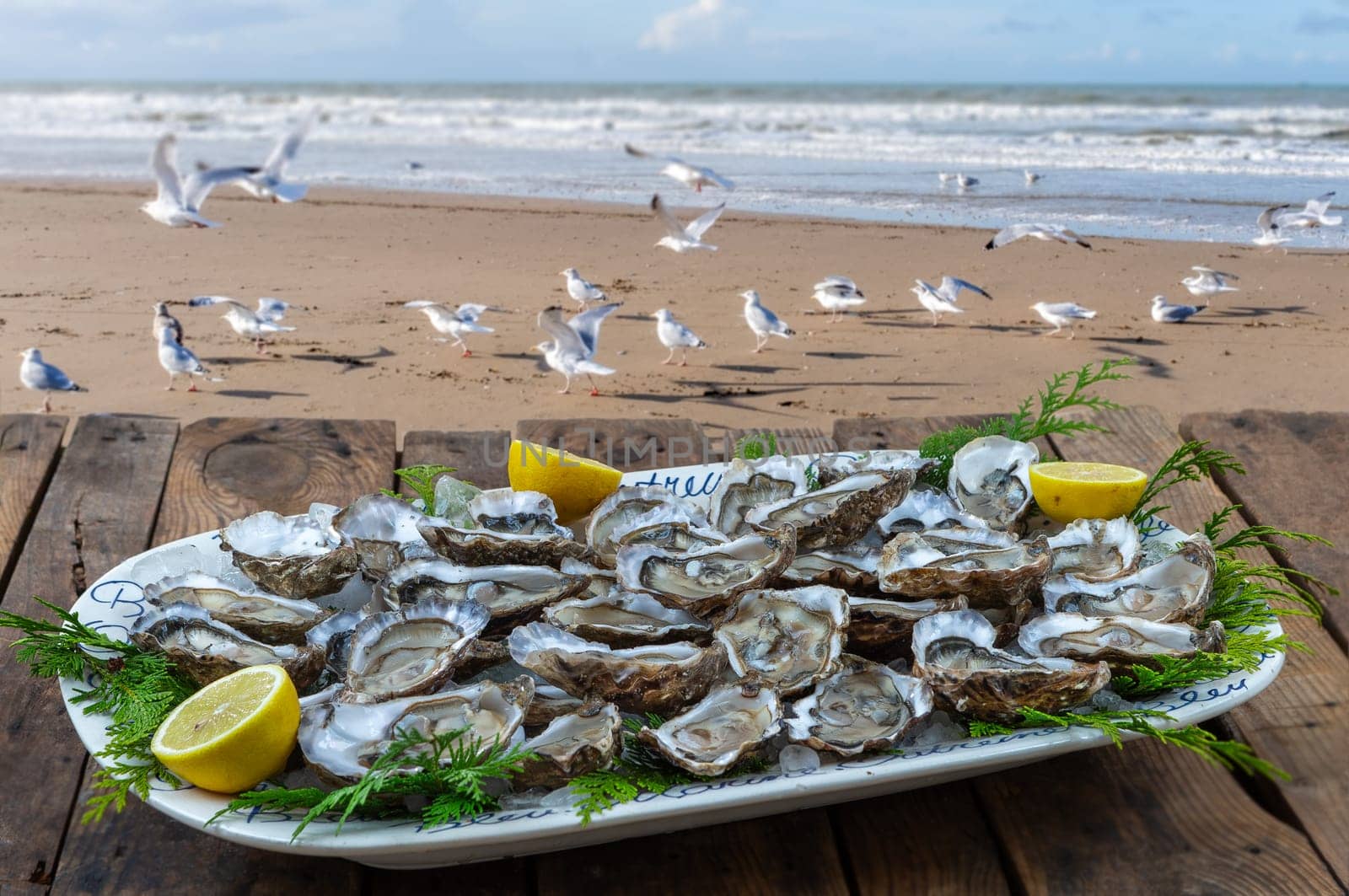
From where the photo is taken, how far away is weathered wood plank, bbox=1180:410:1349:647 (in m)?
1.53

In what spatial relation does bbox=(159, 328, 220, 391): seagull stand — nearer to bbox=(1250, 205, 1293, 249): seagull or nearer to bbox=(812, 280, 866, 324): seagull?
bbox=(812, 280, 866, 324): seagull

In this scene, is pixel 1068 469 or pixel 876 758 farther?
pixel 1068 469

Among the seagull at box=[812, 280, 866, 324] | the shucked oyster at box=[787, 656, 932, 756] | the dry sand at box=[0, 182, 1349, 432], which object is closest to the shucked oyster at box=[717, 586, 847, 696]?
the shucked oyster at box=[787, 656, 932, 756]

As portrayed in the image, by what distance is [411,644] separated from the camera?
3.53ft

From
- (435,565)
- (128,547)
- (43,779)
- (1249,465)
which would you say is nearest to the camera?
(43,779)

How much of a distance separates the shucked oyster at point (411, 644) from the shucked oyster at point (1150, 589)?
0.59 metres

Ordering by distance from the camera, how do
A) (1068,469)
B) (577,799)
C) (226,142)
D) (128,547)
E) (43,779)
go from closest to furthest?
(577,799) → (43,779) → (1068,469) → (128,547) → (226,142)

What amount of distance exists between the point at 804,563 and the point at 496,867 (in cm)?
46

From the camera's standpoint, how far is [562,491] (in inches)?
56.5

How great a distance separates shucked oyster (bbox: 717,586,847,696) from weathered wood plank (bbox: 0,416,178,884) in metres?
0.62

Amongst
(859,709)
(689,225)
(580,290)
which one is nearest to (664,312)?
(580,290)

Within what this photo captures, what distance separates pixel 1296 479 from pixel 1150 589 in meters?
0.74

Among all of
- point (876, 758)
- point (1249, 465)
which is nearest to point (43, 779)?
point (876, 758)

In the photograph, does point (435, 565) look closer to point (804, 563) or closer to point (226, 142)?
point (804, 563)
